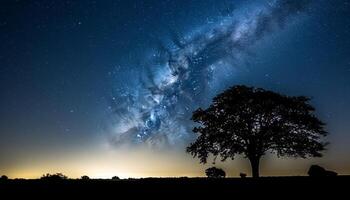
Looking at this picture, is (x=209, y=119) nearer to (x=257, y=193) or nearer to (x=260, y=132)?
(x=260, y=132)

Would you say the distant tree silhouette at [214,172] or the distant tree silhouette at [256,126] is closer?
the distant tree silhouette at [256,126]

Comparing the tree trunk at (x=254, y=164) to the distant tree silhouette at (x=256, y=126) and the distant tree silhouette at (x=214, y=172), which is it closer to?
the distant tree silhouette at (x=256, y=126)

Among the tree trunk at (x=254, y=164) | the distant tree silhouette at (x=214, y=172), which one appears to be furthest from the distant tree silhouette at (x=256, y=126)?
the distant tree silhouette at (x=214, y=172)

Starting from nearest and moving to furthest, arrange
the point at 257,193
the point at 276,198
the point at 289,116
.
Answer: the point at 276,198, the point at 257,193, the point at 289,116

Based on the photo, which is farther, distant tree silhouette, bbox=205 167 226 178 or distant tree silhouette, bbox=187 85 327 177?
distant tree silhouette, bbox=205 167 226 178

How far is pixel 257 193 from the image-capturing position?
877cm

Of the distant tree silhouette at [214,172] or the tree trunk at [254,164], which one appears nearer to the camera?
the tree trunk at [254,164]

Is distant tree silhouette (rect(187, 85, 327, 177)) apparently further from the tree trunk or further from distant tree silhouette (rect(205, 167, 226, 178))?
distant tree silhouette (rect(205, 167, 226, 178))

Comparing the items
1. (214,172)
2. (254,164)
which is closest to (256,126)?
(254,164)

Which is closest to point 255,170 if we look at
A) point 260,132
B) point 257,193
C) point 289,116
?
point 260,132

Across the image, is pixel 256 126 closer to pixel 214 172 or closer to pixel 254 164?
pixel 254 164

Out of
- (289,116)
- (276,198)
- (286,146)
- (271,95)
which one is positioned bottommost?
(276,198)

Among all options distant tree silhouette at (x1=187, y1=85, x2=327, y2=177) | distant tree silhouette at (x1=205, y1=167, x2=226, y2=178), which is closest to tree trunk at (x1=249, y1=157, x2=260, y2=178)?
distant tree silhouette at (x1=187, y1=85, x2=327, y2=177)

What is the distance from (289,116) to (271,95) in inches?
129
